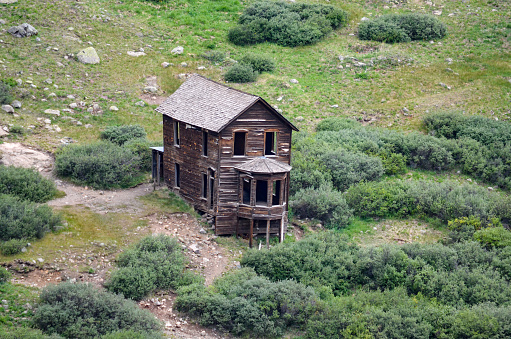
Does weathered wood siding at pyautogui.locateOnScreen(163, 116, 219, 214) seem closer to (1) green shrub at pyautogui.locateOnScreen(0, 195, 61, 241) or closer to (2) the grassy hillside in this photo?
(1) green shrub at pyautogui.locateOnScreen(0, 195, 61, 241)

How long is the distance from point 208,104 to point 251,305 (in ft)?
35.9

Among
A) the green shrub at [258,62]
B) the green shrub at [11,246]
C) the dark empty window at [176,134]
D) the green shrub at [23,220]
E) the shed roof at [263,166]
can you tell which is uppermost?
the green shrub at [258,62]

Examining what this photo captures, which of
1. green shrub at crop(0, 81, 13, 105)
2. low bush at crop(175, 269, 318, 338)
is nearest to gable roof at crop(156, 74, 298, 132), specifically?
low bush at crop(175, 269, 318, 338)

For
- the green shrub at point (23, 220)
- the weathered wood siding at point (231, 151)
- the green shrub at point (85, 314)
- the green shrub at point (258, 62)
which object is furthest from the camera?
the green shrub at point (258, 62)

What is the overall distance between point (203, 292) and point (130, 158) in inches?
476

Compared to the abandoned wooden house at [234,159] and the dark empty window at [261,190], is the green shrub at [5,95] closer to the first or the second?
the abandoned wooden house at [234,159]

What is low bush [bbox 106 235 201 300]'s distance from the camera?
23.5 meters

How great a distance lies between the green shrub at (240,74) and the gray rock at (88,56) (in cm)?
952

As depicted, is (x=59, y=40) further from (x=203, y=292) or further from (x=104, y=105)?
(x=203, y=292)

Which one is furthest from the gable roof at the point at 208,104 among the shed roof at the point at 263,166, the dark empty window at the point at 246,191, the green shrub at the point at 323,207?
the green shrub at the point at 323,207

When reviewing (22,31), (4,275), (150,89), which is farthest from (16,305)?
(22,31)

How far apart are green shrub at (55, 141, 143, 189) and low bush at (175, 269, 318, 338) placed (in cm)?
1025

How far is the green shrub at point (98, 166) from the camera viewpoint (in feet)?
103

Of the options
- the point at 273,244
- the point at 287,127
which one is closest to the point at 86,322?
the point at 273,244
